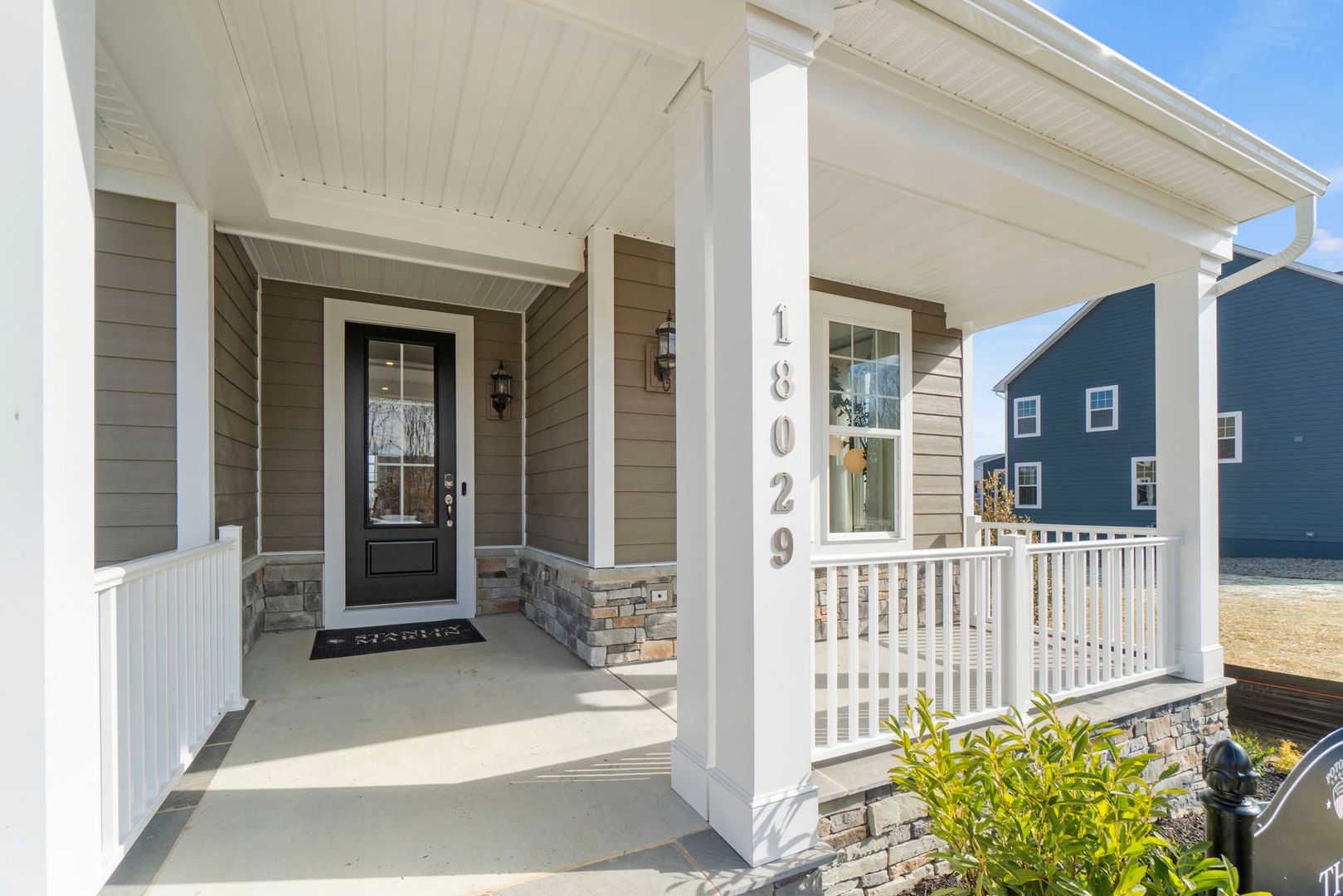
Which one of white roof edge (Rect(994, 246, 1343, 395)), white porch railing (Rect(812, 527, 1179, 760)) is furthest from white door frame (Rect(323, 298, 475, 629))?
white roof edge (Rect(994, 246, 1343, 395))

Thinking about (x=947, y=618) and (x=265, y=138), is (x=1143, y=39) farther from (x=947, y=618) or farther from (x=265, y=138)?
(x=265, y=138)

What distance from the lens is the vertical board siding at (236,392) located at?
323 cm

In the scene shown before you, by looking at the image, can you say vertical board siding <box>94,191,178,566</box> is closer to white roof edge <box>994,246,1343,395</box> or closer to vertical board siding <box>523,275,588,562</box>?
vertical board siding <box>523,275,588,562</box>

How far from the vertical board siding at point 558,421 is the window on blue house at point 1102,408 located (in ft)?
38.3

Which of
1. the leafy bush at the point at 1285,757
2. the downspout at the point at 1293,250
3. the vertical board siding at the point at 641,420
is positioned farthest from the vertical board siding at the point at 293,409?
the leafy bush at the point at 1285,757

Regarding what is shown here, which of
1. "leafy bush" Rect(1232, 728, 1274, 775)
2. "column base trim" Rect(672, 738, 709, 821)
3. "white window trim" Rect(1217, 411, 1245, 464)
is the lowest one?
"leafy bush" Rect(1232, 728, 1274, 775)

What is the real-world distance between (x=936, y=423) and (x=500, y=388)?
11.9 ft

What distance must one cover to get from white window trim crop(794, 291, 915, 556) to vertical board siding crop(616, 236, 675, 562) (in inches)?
46.0

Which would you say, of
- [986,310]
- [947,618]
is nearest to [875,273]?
[986,310]

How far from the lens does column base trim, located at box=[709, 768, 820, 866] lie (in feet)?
5.72

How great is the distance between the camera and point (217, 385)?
3176 millimetres

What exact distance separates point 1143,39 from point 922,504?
5454 mm

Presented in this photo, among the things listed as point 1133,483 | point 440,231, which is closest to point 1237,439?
point 1133,483

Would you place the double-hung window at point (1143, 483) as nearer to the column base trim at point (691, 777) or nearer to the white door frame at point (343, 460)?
the white door frame at point (343, 460)
